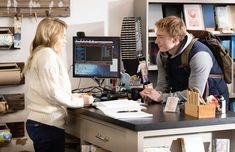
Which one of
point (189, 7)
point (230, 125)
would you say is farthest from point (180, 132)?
point (189, 7)

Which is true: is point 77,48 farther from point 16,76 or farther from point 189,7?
point 189,7

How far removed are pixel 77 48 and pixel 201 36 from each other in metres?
1.04

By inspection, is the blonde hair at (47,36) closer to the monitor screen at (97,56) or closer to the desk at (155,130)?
the desk at (155,130)

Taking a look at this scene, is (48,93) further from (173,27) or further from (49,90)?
(173,27)

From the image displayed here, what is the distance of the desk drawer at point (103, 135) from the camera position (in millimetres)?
2726

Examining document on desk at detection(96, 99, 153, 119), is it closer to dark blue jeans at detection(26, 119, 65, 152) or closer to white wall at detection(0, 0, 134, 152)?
dark blue jeans at detection(26, 119, 65, 152)

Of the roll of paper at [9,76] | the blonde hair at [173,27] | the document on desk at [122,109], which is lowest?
the document on desk at [122,109]

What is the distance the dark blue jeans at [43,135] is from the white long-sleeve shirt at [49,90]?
3 centimetres

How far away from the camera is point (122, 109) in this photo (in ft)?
9.65

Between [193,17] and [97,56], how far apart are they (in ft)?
3.69

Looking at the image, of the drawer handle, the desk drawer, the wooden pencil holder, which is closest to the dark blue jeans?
the desk drawer

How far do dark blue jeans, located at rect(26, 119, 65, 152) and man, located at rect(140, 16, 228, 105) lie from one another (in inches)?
25.9

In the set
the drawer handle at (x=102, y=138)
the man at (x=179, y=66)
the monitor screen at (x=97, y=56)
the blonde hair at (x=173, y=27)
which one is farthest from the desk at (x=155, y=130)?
the monitor screen at (x=97, y=56)

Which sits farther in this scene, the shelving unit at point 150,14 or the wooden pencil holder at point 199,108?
the shelving unit at point 150,14
